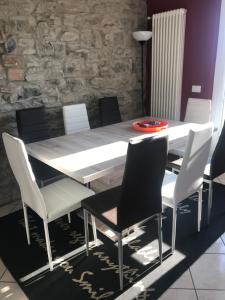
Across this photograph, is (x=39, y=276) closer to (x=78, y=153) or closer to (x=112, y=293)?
(x=112, y=293)

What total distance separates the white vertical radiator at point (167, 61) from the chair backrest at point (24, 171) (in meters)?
2.44

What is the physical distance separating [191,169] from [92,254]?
100 cm

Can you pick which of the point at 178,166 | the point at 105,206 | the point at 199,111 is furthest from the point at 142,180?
the point at 199,111

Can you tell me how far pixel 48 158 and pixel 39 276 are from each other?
2.76 feet

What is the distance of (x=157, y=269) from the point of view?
→ 1.90 metres

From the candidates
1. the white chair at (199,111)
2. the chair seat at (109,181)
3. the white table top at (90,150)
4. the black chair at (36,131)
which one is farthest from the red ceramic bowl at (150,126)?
the black chair at (36,131)

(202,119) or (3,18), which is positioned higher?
(3,18)

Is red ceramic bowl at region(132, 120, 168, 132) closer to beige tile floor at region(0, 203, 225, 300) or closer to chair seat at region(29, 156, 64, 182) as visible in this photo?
chair seat at region(29, 156, 64, 182)

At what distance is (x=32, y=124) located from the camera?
276 centimetres

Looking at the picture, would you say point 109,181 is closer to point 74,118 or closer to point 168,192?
point 168,192

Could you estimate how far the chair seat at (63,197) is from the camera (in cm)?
188

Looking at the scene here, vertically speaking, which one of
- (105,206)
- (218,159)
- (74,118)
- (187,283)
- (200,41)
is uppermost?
(200,41)

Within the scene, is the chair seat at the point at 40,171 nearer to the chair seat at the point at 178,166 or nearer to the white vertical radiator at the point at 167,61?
the chair seat at the point at 178,166

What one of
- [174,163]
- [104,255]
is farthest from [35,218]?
[174,163]
